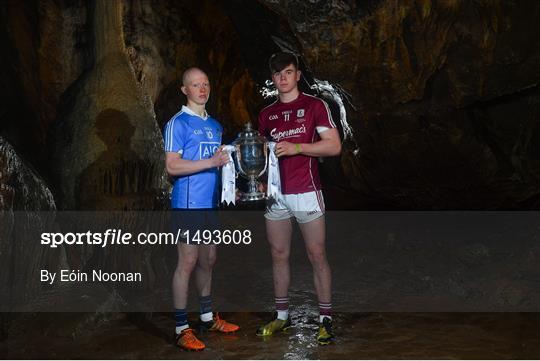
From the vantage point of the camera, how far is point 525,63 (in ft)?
20.8

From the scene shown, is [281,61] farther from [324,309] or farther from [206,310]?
[206,310]

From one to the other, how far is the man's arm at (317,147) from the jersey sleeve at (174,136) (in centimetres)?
72

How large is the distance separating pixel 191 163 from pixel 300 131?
0.87 meters

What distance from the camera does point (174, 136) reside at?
450cm

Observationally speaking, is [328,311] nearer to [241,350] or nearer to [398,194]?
[241,350]

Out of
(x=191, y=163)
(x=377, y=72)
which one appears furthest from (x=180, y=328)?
(x=377, y=72)

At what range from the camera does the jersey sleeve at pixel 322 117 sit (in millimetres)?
4602

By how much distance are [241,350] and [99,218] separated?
7.51ft

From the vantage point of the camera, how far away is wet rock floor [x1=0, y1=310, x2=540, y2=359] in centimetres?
446

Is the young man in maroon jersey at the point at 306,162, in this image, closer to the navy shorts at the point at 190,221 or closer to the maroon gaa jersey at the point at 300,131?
the maroon gaa jersey at the point at 300,131

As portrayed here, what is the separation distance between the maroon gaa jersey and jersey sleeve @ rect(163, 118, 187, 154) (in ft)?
2.39

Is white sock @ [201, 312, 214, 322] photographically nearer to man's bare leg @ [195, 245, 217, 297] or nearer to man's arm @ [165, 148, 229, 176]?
man's bare leg @ [195, 245, 217, 297]

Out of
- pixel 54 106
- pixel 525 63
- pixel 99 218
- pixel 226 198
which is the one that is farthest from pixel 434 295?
pixel 54 106

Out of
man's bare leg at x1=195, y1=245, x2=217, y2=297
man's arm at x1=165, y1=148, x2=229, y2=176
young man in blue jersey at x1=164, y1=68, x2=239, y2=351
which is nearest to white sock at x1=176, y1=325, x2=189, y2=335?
young man in blue jersey at x1=164, y1=68, x2=239, y2=351
